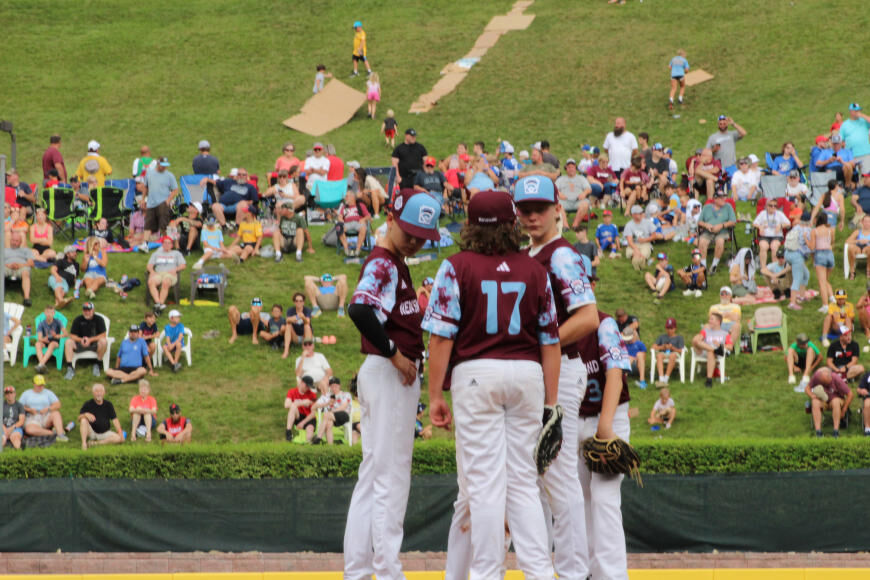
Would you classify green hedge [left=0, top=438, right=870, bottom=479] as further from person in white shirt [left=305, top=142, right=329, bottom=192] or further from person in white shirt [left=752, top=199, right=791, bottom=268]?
person in white shirt [left=305, top=142, right=329, bottom=192]

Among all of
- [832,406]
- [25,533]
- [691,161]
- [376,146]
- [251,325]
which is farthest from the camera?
[376,146]

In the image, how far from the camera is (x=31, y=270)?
75.4 feet

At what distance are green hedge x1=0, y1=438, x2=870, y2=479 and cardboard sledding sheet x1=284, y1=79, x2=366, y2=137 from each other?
892 inches

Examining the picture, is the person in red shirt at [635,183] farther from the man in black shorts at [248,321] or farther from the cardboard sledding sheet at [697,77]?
the cardboard sledding sheet at [697,77]

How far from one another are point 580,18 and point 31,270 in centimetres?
2432

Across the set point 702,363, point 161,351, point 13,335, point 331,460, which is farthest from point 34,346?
point 702,363

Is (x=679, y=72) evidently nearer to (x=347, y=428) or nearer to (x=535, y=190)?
(x=347, y=428)

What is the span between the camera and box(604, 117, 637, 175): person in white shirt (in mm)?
27859

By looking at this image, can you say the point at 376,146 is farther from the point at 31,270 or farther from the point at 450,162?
the point at 31,270

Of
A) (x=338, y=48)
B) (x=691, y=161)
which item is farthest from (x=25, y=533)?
(x=338, y=48)

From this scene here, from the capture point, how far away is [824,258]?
21609 mm

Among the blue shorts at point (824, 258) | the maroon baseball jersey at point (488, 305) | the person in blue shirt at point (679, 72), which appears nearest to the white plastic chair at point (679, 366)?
the blue shorts at point (824, 258)

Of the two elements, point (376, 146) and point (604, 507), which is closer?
point (604, 507)

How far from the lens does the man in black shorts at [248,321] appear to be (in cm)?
2144
